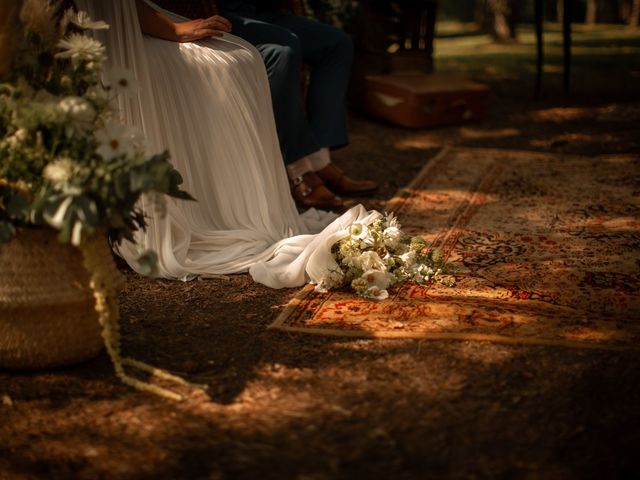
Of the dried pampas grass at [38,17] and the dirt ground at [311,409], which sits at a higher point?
the dried pampas grass at [38,17]

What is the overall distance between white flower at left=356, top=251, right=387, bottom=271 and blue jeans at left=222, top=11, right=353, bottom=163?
124 cm

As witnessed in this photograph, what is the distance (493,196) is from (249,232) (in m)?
1.48

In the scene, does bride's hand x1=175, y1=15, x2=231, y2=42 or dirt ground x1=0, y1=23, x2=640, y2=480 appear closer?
dirt ground x1=0, y1=23, x2=640, y2=480

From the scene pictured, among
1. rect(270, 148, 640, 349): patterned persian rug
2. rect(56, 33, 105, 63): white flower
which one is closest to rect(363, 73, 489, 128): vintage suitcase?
rect(270, 148, 640, 349): patterned persian rug

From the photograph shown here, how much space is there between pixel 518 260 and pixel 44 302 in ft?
6.02

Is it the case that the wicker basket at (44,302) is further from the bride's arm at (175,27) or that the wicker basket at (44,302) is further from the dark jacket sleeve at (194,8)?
the dark jacket sleeve at (194,8)

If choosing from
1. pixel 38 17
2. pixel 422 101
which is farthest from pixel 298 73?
pixel 422 101

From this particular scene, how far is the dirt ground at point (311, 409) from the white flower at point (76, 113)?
0.67 m

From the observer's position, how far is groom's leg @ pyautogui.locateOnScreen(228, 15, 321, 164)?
380cm

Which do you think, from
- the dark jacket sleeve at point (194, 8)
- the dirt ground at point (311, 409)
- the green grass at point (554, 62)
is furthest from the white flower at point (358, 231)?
the green grass at point (554, 62)

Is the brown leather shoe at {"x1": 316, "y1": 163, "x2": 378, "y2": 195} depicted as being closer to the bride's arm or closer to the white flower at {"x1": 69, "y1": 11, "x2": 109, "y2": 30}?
the bride's arm

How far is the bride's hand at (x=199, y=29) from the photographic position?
3389mm

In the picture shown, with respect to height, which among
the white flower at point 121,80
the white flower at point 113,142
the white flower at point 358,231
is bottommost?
the white flower at point 358,231

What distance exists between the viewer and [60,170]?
2023mm
